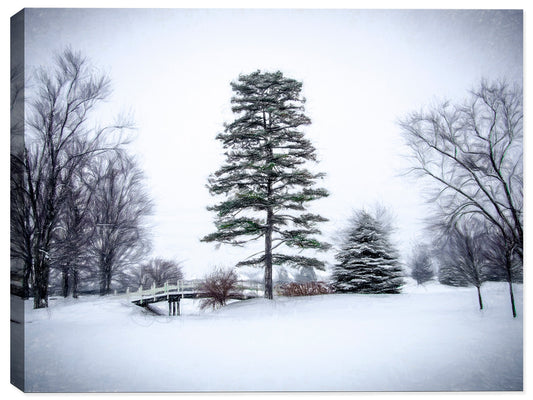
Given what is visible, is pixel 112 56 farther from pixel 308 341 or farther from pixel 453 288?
pixel 453 288

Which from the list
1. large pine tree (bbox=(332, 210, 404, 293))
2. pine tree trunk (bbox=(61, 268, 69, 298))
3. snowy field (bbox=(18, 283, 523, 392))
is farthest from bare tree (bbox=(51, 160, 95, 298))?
large pine tree (bbox=(332, 210, 404, 293))

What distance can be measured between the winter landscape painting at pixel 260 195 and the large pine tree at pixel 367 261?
0.14 m

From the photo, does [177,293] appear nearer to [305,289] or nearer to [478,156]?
[305,289]

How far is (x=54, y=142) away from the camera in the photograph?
6055 mm

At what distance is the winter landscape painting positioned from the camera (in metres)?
5.24

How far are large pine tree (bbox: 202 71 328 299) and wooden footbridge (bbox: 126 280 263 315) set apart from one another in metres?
0.48

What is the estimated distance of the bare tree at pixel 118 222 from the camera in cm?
771

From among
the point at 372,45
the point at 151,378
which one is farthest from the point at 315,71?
the point at 151,378

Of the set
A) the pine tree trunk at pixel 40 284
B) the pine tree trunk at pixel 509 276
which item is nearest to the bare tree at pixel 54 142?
the pine tree trunk at pixel 40 284

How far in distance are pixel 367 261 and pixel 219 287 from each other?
14.3 feet

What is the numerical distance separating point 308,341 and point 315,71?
5.52 meters

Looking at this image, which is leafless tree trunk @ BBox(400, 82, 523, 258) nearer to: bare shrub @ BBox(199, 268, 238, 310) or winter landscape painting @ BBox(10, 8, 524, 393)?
winter landscape painting @ BBox(10, 8, 524, 393)

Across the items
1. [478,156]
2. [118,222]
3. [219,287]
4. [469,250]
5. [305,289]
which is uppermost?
[478,156]

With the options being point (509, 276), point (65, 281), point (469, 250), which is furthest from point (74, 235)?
point (509, 276)
